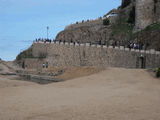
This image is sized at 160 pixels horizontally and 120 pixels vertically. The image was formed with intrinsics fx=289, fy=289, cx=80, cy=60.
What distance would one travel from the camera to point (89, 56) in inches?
1291

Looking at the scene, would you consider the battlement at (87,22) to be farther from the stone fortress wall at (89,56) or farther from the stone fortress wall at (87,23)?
the stone fortress wall at (89,56)

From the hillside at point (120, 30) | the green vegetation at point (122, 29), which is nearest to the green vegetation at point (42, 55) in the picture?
the hillside at point (120, 30)

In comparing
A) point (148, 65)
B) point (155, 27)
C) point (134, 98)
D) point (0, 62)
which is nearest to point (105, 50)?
point (148, 65)

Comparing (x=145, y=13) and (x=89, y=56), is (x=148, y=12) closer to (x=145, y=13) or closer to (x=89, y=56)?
(x=145, y=13)

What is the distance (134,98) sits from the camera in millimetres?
12070

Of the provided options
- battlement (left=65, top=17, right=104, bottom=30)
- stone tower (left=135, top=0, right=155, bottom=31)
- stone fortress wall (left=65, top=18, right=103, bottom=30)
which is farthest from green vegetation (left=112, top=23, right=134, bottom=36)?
battlement (left=65, top=17, right=104, bottom=30)

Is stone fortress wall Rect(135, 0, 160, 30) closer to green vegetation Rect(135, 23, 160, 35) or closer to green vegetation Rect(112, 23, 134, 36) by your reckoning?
green vegetation Rect(135, 23, 160, 35)

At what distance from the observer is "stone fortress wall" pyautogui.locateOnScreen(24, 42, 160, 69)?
29844mm

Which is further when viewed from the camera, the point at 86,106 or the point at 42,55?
the point at 42,55

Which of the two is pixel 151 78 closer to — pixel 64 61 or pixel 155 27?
pixel 64 61

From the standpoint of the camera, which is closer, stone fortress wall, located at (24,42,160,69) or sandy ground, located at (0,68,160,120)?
sandy ground, located at (0,68,160,120)

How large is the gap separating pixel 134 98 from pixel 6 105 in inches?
207

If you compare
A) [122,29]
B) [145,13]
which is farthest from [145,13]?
[122,29]

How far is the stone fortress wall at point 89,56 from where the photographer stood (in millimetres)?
29844
